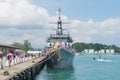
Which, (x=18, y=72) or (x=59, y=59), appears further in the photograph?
(x=59, y=59)

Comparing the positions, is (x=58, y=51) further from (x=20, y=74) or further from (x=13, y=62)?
(x=20, y=74)

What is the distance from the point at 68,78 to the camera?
4319 cm

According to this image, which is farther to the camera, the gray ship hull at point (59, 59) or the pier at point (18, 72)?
the gray ship hull at point (59, 59)

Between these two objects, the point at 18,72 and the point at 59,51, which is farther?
the point at 59,51

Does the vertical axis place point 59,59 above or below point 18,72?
above

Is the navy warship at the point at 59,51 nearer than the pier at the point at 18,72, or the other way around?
the pier at the point at 18,72

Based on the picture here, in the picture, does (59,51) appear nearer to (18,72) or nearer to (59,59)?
(59,59)

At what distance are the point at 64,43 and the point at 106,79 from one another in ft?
62.2

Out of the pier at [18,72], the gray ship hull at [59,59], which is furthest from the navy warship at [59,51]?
the pier at [18,72]

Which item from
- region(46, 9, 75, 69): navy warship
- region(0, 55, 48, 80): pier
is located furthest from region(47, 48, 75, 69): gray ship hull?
region(0, 55, 48, 80): pier

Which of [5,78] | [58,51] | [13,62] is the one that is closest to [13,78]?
[5,78]

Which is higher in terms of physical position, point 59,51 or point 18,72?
point 59,51

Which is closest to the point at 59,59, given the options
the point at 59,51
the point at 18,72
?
the point at 59,51

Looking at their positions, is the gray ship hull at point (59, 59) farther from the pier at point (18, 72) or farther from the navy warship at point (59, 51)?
the pier at point (18, 72)
